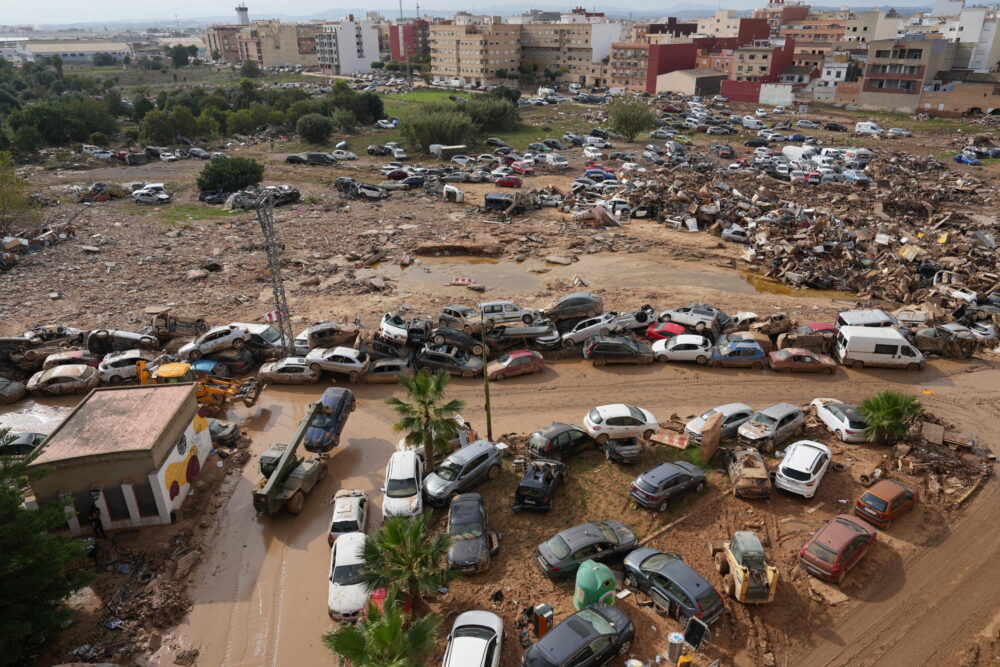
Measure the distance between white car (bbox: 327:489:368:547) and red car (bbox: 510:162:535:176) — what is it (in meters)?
41.2

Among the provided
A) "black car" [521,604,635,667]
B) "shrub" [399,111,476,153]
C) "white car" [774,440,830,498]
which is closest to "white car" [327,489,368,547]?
"black car" [521,604,635,667]

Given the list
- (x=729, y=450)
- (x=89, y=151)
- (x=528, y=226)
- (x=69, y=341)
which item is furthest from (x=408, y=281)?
(x=89, y=151)

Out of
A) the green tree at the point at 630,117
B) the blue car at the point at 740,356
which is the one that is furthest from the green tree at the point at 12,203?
the green tree at the point at 630,117

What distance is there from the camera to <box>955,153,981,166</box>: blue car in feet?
173

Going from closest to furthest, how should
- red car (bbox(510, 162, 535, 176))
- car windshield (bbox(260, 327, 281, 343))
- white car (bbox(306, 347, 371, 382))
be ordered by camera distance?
white car (bbox(306, 347, 371, 382)), car windshield (bbox(260, 327, 281, 343)), red car (bbox(510, 162, 535, 176))

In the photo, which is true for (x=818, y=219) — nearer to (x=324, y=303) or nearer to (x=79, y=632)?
(x=324, y=303)

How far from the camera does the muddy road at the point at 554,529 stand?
37.8 feet

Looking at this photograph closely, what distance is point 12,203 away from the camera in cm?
3612

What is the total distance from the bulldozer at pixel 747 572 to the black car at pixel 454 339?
1182 centimetres

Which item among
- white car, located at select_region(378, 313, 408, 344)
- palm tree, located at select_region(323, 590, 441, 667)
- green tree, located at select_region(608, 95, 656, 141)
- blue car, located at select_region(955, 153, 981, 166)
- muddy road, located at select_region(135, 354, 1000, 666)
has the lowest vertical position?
muddy road, located at select_region(135, 354, 1000, 666)

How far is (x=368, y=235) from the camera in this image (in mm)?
36406

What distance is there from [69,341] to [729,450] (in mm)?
23699

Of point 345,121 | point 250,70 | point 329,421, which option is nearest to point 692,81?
point 345,121

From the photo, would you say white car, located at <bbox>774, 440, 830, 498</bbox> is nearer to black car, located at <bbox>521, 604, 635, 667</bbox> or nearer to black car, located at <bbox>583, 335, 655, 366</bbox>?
black car, located at <bbox>521, 604, 635, 667</bbox>
